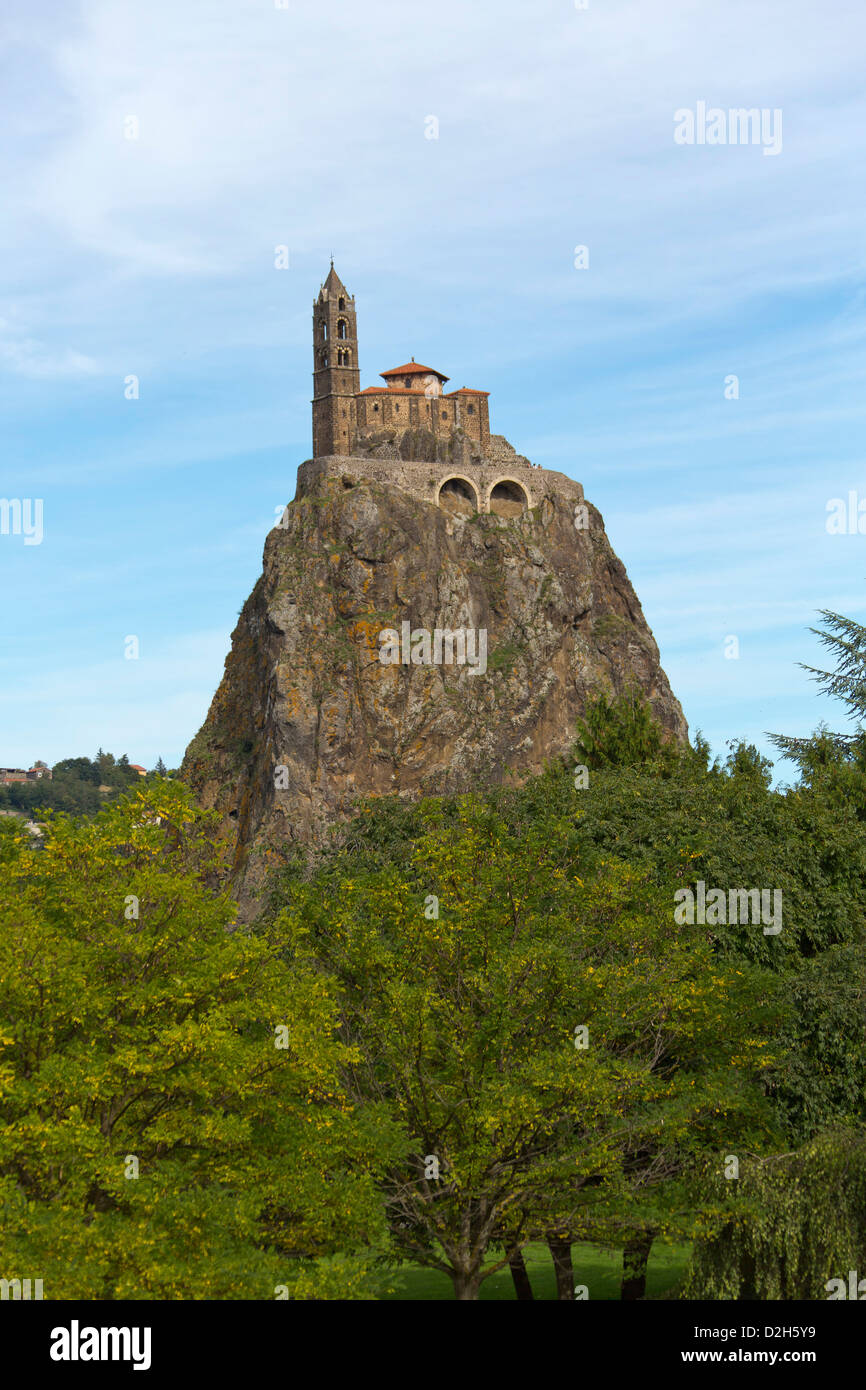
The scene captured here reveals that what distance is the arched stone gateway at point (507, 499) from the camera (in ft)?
397

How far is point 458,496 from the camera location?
4705 inches

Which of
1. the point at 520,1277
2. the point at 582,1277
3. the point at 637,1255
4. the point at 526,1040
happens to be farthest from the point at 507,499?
the point at 637,1255

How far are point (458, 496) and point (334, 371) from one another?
14.4 m

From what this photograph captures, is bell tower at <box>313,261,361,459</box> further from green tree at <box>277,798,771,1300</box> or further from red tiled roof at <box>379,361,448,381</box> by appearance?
green tree at <box>277,798,771,1300</box>

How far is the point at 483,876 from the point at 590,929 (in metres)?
2.07

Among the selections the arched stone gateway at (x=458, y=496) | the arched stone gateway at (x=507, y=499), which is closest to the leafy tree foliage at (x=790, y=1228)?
the arched stone gateway at (x=458, y=496)

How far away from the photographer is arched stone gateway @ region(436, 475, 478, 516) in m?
118

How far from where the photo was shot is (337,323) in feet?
398

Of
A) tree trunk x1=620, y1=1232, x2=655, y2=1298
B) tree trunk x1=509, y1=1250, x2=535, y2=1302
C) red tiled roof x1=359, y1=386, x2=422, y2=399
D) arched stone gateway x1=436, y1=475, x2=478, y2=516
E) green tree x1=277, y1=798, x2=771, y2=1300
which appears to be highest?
red tiled roof x1=359, y1=386, x2=422, y2=399

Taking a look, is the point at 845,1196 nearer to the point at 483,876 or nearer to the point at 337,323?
the point at 483,876

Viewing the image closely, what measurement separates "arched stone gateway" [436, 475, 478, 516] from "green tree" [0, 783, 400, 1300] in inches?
3849

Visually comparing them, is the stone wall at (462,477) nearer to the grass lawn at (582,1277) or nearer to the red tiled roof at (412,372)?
the red tiled roof at (412,372)

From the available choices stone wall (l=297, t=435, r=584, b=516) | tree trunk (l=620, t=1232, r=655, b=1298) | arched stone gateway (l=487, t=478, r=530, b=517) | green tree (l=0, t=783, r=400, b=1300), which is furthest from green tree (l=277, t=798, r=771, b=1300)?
arched stone gateway (l=487, t=478, r=530, b=517)
